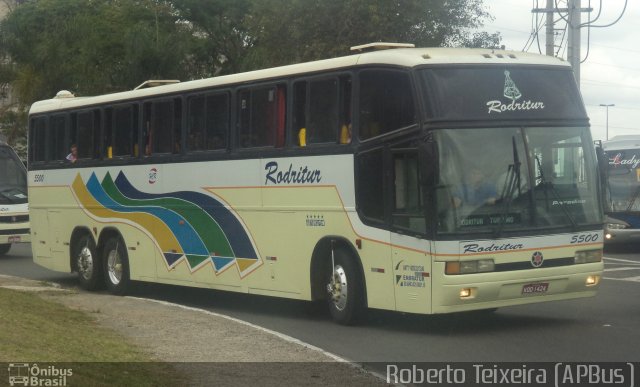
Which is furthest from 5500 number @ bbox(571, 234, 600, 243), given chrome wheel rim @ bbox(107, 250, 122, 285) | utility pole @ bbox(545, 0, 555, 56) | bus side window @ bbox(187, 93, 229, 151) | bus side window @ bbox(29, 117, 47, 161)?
utility pole @ bbox(545, 0, 555, 56)

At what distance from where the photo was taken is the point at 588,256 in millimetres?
14531

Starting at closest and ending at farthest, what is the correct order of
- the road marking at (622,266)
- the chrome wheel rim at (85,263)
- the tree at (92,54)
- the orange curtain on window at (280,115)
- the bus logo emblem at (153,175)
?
1. the orange curtain on window at (280,115)
2. the bus logo emblem at (153,175)
3. the chrome wheel rim at (85,263)
4. the road marking at (622,266)
5. the tree at (92,54)

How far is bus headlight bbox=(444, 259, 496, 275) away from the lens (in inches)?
535

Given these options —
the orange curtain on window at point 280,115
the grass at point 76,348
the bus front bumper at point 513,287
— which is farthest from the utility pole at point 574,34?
the grass at point 76,348

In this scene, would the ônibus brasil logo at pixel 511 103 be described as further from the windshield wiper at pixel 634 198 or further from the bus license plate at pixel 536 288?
the windshield wiper at pixel 634 198

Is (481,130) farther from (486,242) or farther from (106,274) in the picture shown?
(106,274)

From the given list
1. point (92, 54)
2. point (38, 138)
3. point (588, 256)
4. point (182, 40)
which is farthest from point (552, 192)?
point (182, 40)

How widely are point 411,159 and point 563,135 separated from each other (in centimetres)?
191

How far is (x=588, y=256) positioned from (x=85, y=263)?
32.8 feet

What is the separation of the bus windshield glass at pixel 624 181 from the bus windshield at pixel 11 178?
14.0m

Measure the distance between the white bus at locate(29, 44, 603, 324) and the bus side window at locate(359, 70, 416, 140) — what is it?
2 cm

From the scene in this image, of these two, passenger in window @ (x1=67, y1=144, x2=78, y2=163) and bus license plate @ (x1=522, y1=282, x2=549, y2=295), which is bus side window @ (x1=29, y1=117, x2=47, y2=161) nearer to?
passenger in window @ (x1=67, y1=144, x2=78, y2=163)

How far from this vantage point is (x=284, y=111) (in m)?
16.4

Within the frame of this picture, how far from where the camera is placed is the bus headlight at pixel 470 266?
13.6m
